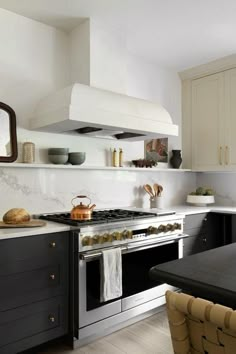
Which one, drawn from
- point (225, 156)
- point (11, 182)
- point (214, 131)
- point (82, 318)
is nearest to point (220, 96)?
point (214, 131)

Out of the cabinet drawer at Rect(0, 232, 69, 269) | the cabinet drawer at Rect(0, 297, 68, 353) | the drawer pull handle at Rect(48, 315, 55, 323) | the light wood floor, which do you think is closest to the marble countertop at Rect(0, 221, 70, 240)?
the cabinet drawer at Rect(0, 232, 69, 269)

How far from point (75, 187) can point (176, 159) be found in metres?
1.48

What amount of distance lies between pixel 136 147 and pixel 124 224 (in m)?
1.33

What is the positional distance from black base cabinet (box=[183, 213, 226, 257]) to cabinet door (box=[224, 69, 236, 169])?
66 cm

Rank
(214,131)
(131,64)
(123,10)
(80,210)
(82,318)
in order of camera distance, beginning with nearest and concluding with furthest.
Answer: (82,318) < (80,210) < (123,10) < (131,64) < (214,131)

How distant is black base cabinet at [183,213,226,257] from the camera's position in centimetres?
Answer: 322

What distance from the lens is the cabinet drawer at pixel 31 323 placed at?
6.35ft

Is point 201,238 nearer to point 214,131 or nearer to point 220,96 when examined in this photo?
point 214,131

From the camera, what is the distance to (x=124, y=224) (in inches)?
97.0

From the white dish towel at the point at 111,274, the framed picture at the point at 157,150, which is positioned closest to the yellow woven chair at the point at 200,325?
the white dish towel at the point at 111,274

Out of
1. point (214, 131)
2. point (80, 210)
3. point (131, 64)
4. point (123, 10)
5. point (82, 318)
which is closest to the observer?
point (82, 318)

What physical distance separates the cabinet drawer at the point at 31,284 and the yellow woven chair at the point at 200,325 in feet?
4.66

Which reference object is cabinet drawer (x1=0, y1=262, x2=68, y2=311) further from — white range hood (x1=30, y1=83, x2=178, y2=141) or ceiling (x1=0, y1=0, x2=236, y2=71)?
ceiling (x1=0, y1=0, x2=236, y2=71)

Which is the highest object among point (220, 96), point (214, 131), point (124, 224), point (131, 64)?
point (131, 64)
